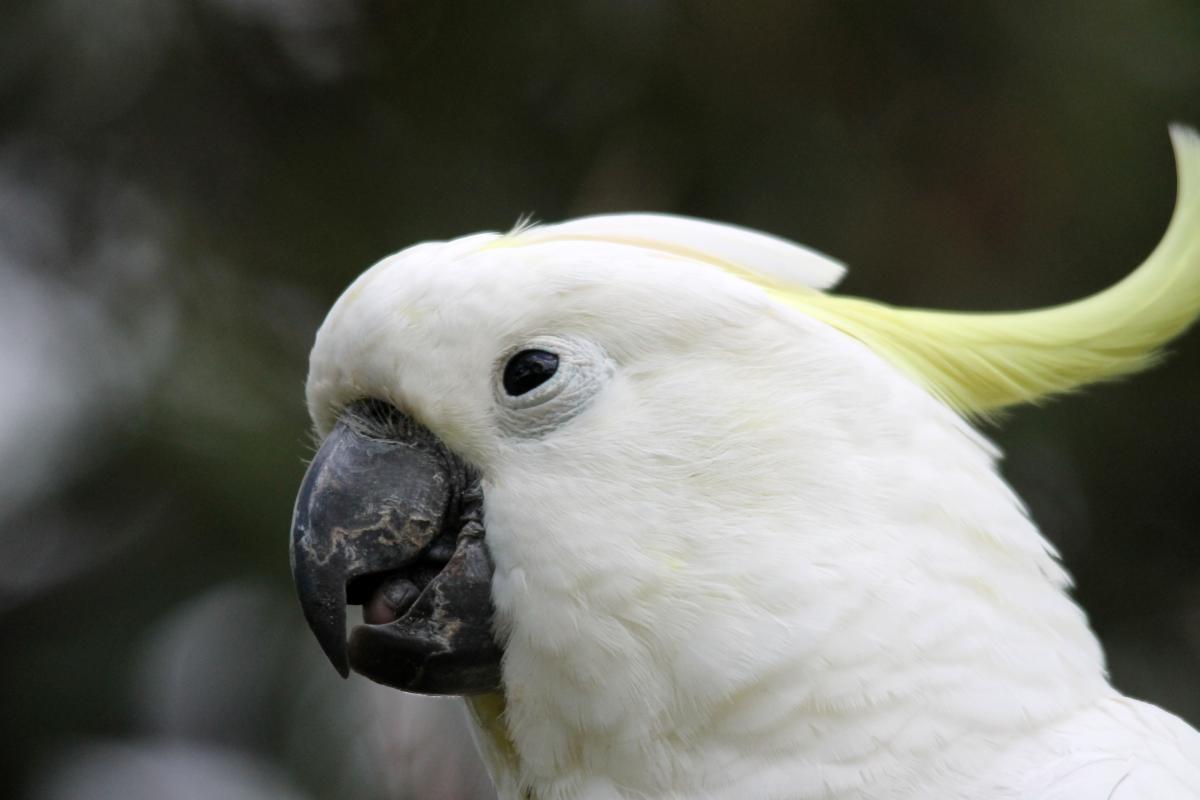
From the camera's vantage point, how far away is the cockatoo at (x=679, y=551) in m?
1.35

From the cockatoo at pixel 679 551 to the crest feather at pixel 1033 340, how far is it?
0.07m

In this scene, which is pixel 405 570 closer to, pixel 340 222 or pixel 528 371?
pixel 528 371

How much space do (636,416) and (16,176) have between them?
2.65 m

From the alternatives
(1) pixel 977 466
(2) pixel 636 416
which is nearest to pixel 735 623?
(2) pixel 636 416

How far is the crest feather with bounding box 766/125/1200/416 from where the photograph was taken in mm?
1635

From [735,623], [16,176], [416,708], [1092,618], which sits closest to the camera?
[735,623]

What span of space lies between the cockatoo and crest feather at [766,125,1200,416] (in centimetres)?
7

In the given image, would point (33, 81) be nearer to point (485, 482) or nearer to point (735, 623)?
Answer: point (485, 482)

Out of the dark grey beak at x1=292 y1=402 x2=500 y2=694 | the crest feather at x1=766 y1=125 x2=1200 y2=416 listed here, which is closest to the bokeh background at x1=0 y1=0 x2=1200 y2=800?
the crest feather at x1=766 y1=125 x2=1200 y2=416

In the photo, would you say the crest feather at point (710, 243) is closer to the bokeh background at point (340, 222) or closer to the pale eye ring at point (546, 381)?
the pale eye ring at point (546, 381)

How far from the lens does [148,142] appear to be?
341 cm

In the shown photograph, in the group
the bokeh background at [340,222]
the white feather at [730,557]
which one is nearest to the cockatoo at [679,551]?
the white feather at [730,557]

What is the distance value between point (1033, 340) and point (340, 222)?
205cm

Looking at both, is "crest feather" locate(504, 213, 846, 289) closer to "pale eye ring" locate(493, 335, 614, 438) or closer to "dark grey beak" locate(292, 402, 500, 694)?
"pale eye ring" locate(493, 335, 614, 438)
